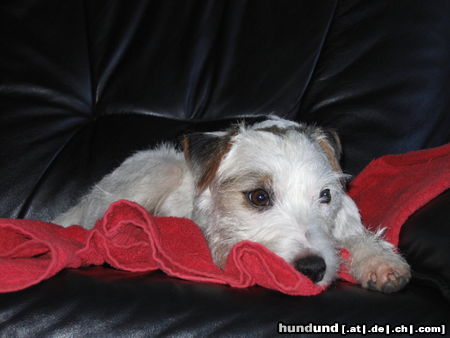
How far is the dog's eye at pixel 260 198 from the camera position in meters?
2.42

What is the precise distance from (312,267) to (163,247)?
0.55 metres

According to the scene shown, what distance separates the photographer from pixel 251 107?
3545 mm

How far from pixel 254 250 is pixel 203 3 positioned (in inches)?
90.3

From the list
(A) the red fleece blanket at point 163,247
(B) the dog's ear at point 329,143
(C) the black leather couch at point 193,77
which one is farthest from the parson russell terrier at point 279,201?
(C) the black leather couch at point 193,77

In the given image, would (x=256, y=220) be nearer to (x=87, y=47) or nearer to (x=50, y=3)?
(x=87, y=47)

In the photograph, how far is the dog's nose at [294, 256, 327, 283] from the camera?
1.99 m

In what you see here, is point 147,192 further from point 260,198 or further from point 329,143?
point 329,143

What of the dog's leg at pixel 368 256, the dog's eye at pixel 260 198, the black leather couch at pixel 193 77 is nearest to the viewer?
the dog's leg at pixel 368 256

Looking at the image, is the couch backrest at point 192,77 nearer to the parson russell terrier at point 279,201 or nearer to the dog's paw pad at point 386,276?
the parson russell terrier at point 279,201

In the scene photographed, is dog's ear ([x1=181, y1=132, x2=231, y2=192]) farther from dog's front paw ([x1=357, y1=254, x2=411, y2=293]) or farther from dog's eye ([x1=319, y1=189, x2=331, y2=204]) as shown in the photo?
dog's front paw ([x1=357, y1=254, x2=411, y2=293])

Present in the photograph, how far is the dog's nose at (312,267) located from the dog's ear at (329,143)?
889 millimetres

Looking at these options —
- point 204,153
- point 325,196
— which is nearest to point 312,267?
point 325,196

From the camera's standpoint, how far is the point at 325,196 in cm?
259

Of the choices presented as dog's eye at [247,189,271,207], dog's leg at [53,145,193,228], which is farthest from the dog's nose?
dog's leg at [53,145,193,228]
